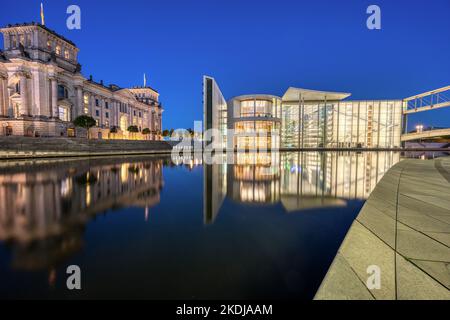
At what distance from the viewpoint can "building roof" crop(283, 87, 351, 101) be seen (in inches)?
2084

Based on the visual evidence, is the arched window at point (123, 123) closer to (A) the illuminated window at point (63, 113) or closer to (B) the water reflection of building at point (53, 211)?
(A) the illuminated window at point (63, 113)

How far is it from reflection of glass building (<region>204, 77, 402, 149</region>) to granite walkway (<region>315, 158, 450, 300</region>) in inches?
1888

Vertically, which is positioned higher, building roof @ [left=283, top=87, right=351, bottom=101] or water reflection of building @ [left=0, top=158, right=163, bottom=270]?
building roof @ [left=283, top=87, right=351, bottom=101]

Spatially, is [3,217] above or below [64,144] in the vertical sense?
below

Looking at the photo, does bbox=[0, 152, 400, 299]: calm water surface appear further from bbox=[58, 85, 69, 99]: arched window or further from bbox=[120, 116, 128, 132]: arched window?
bbox=[120, 116, 128, 132]: arched window

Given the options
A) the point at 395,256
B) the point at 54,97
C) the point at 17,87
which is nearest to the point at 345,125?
the point at 395,256

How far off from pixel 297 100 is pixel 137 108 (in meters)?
53.8

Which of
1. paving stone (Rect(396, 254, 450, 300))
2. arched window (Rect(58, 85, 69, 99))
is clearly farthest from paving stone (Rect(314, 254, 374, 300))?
arched window (Rect(58, 85, 69, 99))

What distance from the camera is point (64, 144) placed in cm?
3089

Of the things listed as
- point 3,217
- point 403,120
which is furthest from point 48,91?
point 403,120

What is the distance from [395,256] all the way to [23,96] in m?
54.5

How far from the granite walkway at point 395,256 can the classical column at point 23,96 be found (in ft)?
174

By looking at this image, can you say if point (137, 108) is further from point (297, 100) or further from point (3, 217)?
point (3, 217)

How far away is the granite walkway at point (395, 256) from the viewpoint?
8.00 feet
